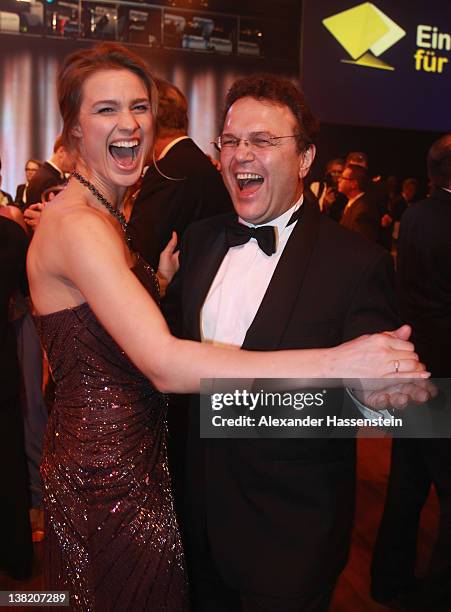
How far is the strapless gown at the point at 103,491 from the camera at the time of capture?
1574 mm

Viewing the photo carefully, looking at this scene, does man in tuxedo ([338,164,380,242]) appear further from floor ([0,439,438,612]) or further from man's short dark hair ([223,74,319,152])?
man's short dark hair ([223,74,319,152])

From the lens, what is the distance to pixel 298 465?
5.36 ft

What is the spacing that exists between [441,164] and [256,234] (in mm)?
1456

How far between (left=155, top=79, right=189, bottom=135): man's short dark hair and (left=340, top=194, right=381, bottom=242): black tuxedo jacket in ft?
8.23

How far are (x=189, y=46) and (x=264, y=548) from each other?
707 cm

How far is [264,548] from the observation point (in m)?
1.65

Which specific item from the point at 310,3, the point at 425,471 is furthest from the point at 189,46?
the point at 425,471

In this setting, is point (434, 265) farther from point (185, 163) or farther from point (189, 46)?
point (189, 46)

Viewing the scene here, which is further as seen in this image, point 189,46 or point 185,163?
point 189,46

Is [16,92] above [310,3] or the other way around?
the other way around

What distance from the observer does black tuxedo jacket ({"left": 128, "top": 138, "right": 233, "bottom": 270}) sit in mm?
2667

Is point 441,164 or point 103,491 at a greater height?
point 441,164

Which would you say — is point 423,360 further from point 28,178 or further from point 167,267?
point 28,178

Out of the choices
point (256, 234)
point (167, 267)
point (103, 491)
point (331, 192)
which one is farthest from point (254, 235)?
point (331, 192)
